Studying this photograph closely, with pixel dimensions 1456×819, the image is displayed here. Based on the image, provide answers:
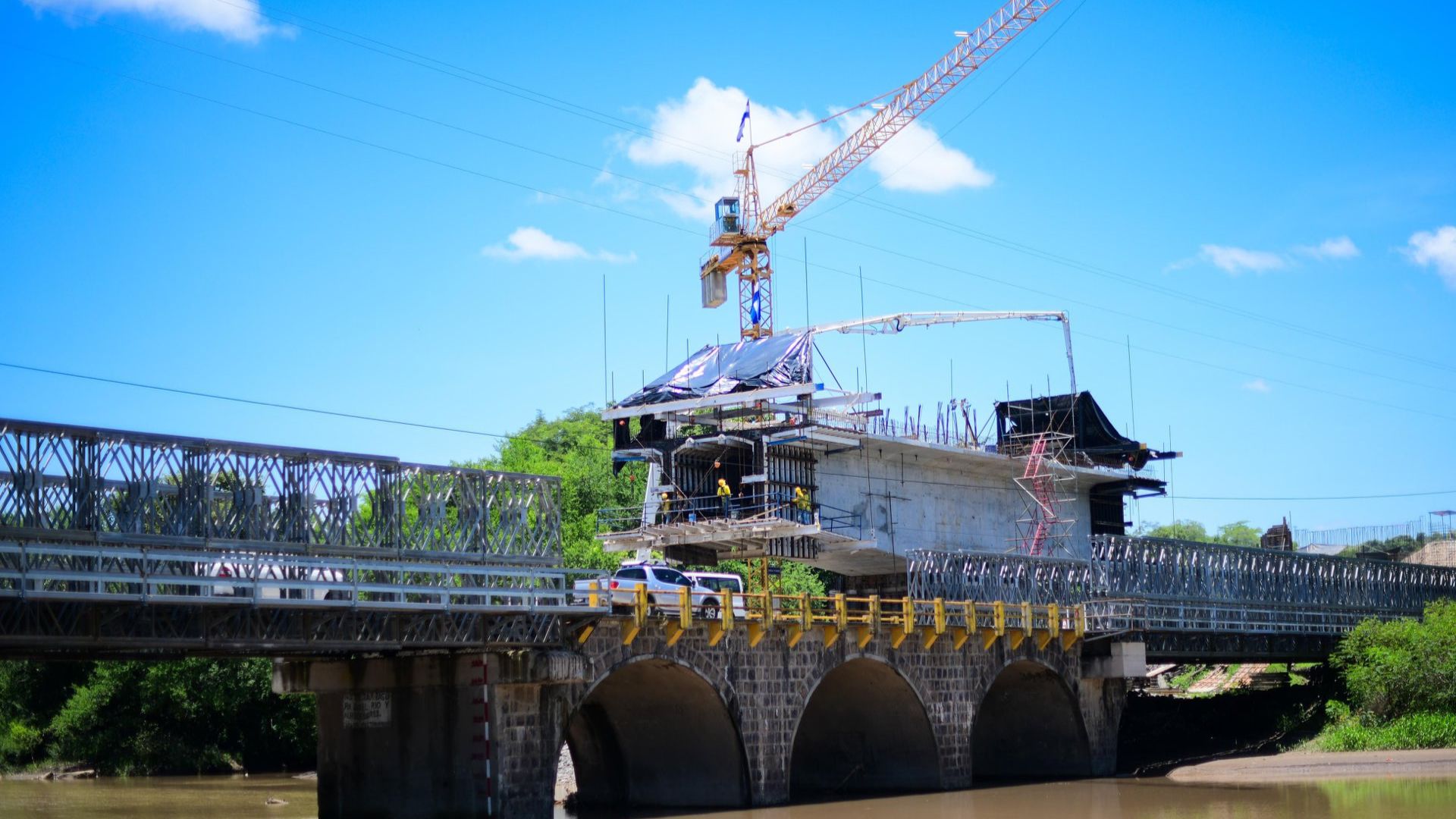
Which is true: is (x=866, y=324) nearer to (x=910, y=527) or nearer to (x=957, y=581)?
(x=910, y=527)

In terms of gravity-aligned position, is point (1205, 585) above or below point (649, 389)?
below

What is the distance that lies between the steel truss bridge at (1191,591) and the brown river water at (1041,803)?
6162 millimetres

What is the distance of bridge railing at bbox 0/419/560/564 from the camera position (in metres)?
26.3

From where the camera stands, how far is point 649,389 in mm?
55094

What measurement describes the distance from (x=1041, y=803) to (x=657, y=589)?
14365 millimetres

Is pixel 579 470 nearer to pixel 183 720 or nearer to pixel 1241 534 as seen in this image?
pixel 183 720

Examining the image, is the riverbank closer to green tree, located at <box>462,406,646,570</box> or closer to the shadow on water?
the shadow on water

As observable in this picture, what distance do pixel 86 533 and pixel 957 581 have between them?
3122 centimetres

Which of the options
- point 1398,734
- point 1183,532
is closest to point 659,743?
point 1398,734

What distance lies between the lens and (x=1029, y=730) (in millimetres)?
55031

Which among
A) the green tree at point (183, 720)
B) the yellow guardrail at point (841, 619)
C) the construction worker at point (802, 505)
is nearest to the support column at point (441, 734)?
the yellow guardrail at point (841, 619)

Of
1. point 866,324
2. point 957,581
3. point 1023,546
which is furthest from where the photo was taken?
point 866,324

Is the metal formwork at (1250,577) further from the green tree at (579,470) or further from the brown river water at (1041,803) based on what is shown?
the green tree at (579,470)

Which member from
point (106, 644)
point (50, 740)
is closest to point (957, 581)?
point (106, 644)
